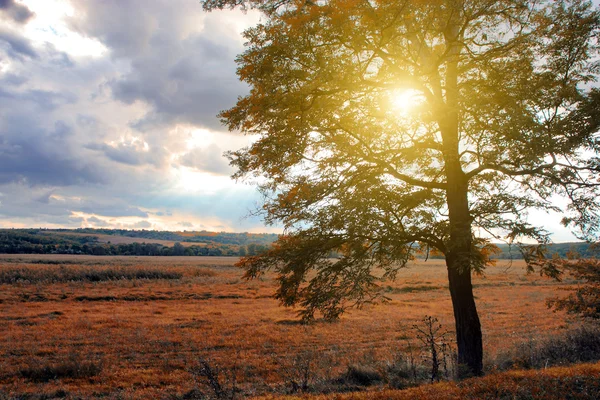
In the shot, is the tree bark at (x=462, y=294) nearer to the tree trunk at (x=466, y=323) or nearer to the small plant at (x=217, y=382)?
the tree trunk at (x=466, y=323)

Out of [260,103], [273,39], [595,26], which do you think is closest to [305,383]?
[260,103]

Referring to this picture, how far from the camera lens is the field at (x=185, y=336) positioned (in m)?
10.8

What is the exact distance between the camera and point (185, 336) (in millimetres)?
16969

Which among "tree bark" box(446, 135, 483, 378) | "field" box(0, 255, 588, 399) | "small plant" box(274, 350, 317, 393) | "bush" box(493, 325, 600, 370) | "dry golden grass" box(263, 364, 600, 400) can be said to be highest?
"tree bark" box(446, 135, 483, 378)

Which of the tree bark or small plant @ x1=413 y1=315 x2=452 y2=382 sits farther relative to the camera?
the tree bark

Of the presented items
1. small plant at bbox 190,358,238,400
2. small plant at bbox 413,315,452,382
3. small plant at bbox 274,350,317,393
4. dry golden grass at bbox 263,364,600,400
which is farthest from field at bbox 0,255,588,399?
dry golden grass at bbox 263,364,600,400

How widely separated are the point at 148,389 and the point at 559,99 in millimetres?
11284

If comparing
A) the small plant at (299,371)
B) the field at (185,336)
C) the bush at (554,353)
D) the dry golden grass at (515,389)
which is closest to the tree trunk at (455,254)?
the field at (185,336)

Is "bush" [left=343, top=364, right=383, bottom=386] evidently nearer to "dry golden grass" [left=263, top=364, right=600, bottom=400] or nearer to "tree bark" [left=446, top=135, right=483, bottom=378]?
"tree bark" [left=446, top=135, right=483, bottom=378]

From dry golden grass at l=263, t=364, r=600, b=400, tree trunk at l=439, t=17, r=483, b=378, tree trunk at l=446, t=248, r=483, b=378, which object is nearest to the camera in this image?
dry golden grass at l=263, t=364, r=600, b=400

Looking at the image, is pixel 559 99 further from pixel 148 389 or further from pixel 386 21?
pixel 148 389

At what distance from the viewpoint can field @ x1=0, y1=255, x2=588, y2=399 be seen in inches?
424

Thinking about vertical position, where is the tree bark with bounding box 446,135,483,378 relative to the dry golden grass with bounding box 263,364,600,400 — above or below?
above

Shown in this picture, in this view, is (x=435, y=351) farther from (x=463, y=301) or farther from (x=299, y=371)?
(x=299, y=371)
